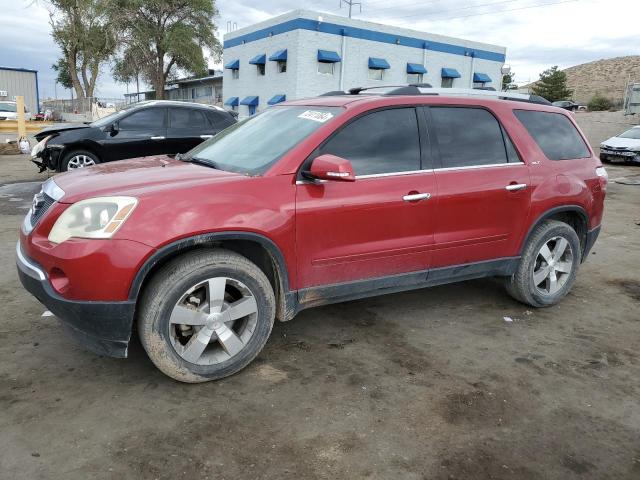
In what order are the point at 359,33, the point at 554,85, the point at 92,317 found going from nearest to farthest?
the point at 92,317 → the point at 359,33 → the point at 554,85

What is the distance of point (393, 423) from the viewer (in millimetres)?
2916

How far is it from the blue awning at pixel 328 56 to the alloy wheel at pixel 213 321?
26.1 metres

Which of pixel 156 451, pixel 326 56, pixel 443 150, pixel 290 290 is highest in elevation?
pixel 326 56

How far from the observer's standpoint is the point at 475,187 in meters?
4.03

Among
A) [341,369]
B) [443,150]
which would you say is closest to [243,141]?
[443,150]

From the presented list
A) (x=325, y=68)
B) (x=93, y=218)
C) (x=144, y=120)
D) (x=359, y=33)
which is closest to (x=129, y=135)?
(x=144, y=120)

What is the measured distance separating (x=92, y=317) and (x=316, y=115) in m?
1.97

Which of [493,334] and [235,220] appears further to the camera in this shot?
[493,334]

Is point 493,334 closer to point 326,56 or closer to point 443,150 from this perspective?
point 443,150

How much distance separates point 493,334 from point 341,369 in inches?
54.4

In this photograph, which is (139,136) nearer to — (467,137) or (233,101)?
(467,137)

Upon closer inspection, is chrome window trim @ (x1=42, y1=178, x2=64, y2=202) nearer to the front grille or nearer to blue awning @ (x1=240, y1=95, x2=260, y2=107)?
the front grille

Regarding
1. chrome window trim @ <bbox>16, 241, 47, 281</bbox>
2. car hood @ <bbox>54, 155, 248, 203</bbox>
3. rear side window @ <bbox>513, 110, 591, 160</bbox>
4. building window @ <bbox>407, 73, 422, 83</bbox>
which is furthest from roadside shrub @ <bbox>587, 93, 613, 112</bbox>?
chrome window trim @ <bbox>16, 241, 47, 281</bbox>

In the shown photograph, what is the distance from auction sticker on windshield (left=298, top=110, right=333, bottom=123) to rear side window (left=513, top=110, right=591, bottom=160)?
1.76 metres
